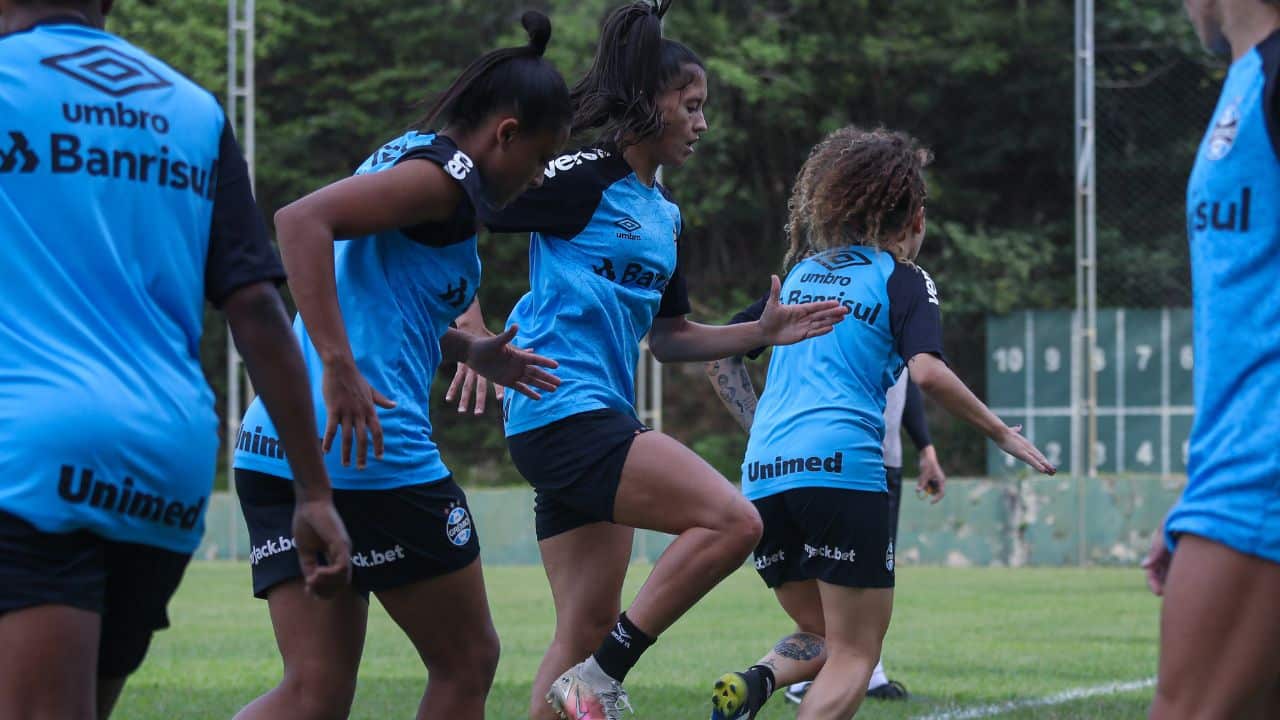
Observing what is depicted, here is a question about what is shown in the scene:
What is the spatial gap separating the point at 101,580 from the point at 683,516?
2.51 meters

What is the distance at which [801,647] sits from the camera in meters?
6.02

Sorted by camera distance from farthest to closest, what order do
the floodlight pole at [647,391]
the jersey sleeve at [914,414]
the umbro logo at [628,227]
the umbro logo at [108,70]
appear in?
the floodlight pole at [647,391]
the jersey sleeve at [914,414]
the umbro logo at [628,227]
the umbro logo at [108,70]

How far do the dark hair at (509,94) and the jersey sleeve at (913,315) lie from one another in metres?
1.74

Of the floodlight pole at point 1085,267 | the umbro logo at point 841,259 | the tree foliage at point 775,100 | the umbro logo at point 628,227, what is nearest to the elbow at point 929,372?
the umbro logo at point 841,259

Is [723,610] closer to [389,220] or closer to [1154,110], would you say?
[389,220]

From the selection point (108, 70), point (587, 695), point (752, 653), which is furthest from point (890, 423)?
point (108, 70)

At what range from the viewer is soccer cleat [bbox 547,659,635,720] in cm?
510

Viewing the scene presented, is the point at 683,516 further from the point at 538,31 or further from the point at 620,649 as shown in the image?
the point at 538,31

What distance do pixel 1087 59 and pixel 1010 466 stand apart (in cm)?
Answer: 589

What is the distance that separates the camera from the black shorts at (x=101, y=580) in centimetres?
275

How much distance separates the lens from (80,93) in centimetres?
286

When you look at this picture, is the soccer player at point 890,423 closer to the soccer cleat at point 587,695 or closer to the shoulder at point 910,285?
the shoulder at point 910,285

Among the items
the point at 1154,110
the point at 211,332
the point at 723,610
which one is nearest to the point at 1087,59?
→ the point at 1154,110

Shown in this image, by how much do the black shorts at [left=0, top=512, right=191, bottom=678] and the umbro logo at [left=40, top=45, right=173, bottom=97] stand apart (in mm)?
704
